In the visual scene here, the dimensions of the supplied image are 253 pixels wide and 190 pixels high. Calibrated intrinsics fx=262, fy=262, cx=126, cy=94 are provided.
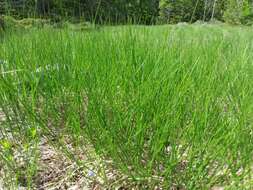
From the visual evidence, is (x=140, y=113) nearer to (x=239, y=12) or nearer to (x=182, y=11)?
(x=182, y=11)

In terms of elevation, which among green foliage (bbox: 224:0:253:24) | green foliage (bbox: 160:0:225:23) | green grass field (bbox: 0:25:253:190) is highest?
green foliage (bbox: 224:0:253:24)

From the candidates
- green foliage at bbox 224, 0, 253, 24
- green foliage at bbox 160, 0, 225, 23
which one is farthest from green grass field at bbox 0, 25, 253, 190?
green foliage at bbox 224, 0, 253, 24

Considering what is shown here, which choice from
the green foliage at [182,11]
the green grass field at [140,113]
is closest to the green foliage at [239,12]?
the green foliage at [182,11]

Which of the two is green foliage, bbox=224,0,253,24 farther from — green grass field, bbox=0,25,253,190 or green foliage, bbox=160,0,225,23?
green grass field, bbox=0,25,253,190

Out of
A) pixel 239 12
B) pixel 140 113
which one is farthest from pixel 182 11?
pixel 239 12

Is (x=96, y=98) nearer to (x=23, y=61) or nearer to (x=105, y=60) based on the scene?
(x=105, y=60)

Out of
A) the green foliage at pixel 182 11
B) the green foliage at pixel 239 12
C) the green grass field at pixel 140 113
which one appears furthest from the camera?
the green foliage at pixel 239 12

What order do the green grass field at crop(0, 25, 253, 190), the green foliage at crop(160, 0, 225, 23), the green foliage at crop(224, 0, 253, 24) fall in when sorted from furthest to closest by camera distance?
the green foliage at crop(224, 0, 253, 24) → the green foliage at crop(160, 0, 225, 23) → the green grass field at crop(0, 25, 253, 190)

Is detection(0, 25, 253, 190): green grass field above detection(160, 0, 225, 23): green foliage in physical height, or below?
below

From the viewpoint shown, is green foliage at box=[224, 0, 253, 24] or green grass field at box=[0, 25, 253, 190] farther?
green foliage at box=[224, 0, 253, 24]

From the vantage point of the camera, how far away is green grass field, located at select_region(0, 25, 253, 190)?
750mm

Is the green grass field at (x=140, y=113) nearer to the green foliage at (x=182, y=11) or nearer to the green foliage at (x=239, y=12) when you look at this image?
the green foliage at (x=182, y=11)

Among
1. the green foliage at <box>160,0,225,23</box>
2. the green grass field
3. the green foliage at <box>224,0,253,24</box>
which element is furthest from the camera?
the green foliage at <box>224,0,253,24</box>

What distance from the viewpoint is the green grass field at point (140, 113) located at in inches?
29.5
